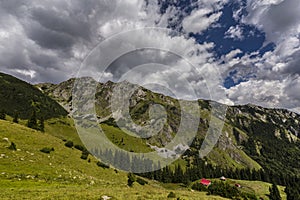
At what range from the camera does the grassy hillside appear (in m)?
25.1

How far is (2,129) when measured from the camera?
5516 centimetres

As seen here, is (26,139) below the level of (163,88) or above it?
below

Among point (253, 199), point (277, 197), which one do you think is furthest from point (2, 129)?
point (277, 197)

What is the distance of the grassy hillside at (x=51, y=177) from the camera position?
82.3 feet

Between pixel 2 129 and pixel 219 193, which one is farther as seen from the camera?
pixel 2 129

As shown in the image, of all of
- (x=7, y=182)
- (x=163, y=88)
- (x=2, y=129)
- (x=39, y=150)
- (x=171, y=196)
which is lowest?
(x=7, y=182)

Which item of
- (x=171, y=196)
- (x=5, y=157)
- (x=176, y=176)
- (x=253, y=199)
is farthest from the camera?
(x=176, y=176)

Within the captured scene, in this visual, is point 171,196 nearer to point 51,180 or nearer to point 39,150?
point 51,180

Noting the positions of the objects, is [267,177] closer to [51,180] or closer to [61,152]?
[61,152]

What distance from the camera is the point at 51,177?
37281 millimetres

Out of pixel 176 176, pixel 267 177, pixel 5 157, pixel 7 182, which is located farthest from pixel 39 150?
pixel 267 177

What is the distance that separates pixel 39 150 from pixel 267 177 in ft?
636

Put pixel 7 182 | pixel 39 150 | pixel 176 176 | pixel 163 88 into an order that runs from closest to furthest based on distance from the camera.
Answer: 1. pixel 7 182
2. pixel 163 88
3. pixel 39 150
4. pixel 176 176

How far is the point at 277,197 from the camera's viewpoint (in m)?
97.4
